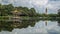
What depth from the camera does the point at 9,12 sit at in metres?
21.7

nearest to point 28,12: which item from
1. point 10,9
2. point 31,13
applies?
point 31,13

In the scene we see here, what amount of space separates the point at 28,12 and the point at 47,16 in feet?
7.25

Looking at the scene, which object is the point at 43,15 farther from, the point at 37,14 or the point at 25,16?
the point at 25,16

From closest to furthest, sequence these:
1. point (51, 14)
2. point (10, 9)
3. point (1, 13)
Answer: point (1, 13) < point (10, 9) < point (51, 14)

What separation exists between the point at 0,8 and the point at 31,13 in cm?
Result: 357

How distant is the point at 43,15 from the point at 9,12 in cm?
433

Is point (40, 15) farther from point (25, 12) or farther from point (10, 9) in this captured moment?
point (10, 9)

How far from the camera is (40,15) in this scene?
77.1 ft

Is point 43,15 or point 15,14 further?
point 43,15

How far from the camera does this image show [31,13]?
2295 cm

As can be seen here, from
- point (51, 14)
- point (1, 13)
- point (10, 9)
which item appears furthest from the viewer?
point (51, 14)

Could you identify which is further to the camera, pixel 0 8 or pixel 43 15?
pixel 43 15

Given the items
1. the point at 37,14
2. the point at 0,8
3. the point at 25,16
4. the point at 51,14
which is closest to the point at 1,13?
the point at 0,8

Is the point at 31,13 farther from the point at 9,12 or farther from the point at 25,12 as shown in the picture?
the point at 9,12
